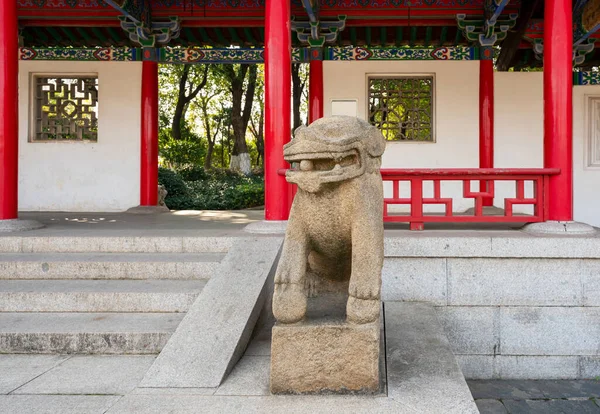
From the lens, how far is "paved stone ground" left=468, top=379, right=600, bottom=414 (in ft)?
12.2

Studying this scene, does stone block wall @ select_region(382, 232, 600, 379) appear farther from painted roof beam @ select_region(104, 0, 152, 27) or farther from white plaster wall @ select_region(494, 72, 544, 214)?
painted roof beam @ select_region(104, 0, 152, 27)

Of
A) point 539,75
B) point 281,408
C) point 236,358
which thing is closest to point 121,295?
point 236,358

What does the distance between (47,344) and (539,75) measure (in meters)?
9.28

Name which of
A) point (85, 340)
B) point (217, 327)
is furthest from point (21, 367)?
point (217, 327)

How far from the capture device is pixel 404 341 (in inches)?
128

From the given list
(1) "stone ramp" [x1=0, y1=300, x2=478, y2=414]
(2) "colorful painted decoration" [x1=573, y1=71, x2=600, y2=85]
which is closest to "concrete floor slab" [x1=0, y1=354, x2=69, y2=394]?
(1) "stone ramp" [x1=0, y1=300, x2=478, y2=414]

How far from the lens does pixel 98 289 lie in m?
4.02

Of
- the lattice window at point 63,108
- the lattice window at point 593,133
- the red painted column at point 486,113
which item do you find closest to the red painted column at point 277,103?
the red painted column at point 486,113

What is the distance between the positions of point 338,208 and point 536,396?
278 centimetres

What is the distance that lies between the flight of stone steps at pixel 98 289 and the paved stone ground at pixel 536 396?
2632 millimetres

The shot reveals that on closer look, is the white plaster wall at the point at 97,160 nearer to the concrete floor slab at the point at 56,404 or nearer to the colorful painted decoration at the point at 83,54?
the colorful painted decoration at the point at 83,54

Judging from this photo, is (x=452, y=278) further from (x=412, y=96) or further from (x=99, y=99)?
(x=99, y=99)

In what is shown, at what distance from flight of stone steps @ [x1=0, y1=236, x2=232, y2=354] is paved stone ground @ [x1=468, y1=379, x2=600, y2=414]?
8.63ft

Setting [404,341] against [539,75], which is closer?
[404,341]
